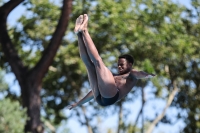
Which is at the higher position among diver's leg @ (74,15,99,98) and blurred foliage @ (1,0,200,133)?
diver's leg @ (74,15,99,98)

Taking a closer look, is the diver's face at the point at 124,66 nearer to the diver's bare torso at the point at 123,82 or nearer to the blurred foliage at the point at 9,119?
the diver's bare torso at the point at 123,82

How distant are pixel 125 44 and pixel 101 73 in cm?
1634

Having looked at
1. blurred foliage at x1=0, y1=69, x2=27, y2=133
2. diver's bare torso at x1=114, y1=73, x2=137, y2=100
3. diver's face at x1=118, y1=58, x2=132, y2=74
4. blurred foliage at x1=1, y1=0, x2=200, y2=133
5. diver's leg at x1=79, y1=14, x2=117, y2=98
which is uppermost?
diver's leg at x1=79, y1=14, x2=117, y2=98

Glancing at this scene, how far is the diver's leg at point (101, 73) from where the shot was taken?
20.2 feet

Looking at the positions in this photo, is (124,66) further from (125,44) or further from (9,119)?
(125,44)

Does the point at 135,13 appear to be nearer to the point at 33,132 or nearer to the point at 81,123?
the point at 81,123

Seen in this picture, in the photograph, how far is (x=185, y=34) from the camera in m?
22.0

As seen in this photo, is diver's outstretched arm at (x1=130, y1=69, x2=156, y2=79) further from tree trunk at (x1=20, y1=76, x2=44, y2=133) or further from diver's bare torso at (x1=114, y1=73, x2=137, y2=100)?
tree trunk at (x1=20, y1=76, x2=44, y2=133)

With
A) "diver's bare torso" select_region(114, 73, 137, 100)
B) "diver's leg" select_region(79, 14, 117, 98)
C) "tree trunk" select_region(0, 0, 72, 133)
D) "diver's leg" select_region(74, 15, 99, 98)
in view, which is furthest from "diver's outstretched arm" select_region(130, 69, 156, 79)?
"tree trunk" select_region(0, 0, 72, 133)

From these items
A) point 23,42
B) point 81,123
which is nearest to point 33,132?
point 23,42

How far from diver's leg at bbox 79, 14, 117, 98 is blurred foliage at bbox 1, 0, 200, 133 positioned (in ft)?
43.0

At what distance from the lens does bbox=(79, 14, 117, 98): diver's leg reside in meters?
6.16

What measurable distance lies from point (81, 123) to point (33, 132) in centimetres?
798

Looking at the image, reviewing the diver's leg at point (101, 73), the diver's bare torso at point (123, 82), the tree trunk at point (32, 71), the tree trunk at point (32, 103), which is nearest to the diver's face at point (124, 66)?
the diver's bare torso at point (123, 82)
